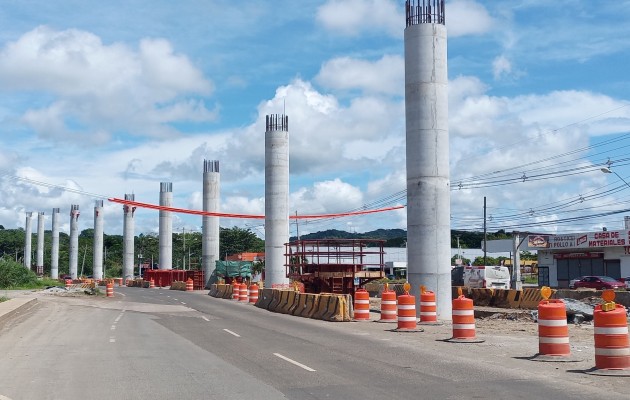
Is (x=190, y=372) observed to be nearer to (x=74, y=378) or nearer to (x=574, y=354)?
(x=74, y=378)

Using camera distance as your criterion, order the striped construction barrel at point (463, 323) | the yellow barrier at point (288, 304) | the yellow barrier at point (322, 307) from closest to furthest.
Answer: the striped construction barrel at point (463, 323) < the yellow barrier at point (322, 307) < the yellow barrier at point (288, 304)

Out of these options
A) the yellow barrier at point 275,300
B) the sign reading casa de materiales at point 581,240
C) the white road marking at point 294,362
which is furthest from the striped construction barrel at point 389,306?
the sign reading casa de materiales at point 581,240

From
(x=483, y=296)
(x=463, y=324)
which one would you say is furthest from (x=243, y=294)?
(x=463, y=324)

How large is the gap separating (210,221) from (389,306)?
52.8 metres

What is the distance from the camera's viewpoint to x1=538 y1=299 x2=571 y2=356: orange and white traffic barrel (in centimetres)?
1390

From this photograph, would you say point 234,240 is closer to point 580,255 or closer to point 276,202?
point 580,255

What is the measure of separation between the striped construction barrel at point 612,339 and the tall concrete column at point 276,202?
3874cm

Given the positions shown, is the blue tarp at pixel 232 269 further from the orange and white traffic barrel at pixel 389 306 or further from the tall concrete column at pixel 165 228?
the orange and white traffic barrel at pixel 389 306

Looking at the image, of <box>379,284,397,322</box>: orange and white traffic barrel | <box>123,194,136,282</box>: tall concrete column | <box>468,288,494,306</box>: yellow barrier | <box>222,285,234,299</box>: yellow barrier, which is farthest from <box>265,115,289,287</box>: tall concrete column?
<box>123,194,136,282</box>: tall concrete column

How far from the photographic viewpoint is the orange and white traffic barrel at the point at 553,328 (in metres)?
13.9

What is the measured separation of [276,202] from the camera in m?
50.6

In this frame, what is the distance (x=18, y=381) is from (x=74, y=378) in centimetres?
92

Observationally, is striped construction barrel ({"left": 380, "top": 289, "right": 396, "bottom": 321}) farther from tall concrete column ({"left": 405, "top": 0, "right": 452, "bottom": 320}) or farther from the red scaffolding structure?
the red scaffolding structure

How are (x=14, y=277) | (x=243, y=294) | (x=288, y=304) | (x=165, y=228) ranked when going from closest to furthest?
1. (x=288, y=304)
2. (x=243, y=294)
3. (x=14, y=277)
4. (x=165, y=228)
